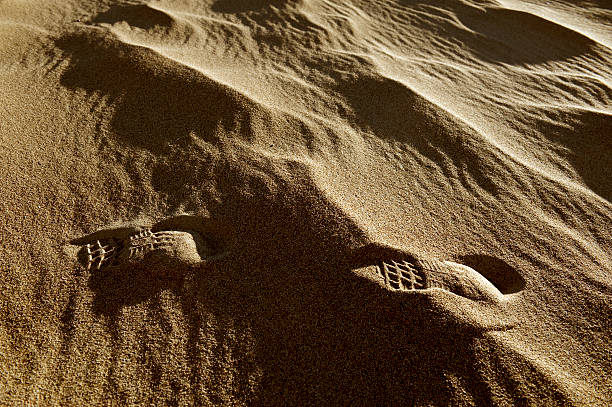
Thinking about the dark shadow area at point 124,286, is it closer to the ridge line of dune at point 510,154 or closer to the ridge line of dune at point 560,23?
the ridge line of dune at point 510,154

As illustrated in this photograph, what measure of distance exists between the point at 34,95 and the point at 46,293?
1.24 meters

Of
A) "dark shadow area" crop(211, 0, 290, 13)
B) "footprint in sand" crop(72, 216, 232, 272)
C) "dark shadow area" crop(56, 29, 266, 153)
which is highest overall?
"dark shadow area" crop(211, 0, 290, 13)

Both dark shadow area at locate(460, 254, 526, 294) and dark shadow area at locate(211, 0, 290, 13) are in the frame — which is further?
dark shadow area at locate(211, 0, 290, 13)

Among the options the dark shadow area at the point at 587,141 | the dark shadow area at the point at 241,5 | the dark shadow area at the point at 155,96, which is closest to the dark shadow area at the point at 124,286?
the dark shadow area at the point at 155,96

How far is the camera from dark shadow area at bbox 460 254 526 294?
138 centimetres

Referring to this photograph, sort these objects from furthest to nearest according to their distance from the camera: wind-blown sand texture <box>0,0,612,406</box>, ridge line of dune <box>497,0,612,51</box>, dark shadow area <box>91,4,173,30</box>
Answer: ridge line of dune <box>497,0,612,51</box>, dark shadow area <box>91,4,173,30</box>, wind-blown sand texture <box>0,0,612,406</box>

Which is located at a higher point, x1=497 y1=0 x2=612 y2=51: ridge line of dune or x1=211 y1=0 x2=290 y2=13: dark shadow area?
x1=497 y1=0 x2=612 y2=51: ridge line of dune

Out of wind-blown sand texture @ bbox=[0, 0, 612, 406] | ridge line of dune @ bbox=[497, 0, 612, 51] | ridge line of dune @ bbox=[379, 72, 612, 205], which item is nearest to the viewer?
wind-blown sand texture @ bbox=[0, 0, 612, 406]

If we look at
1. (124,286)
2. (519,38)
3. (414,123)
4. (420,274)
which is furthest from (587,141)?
(124,286)

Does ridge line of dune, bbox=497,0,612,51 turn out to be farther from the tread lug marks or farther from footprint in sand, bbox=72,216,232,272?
footprint in sand, bbox=72,216,232,272

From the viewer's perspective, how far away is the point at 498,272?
4.69ft

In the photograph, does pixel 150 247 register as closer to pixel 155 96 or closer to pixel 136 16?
pixel 155 96

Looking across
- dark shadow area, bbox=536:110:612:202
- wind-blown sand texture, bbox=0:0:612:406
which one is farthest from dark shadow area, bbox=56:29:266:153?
dark shadow area, bbox=536:110:612:202

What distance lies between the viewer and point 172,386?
1.10 meters
